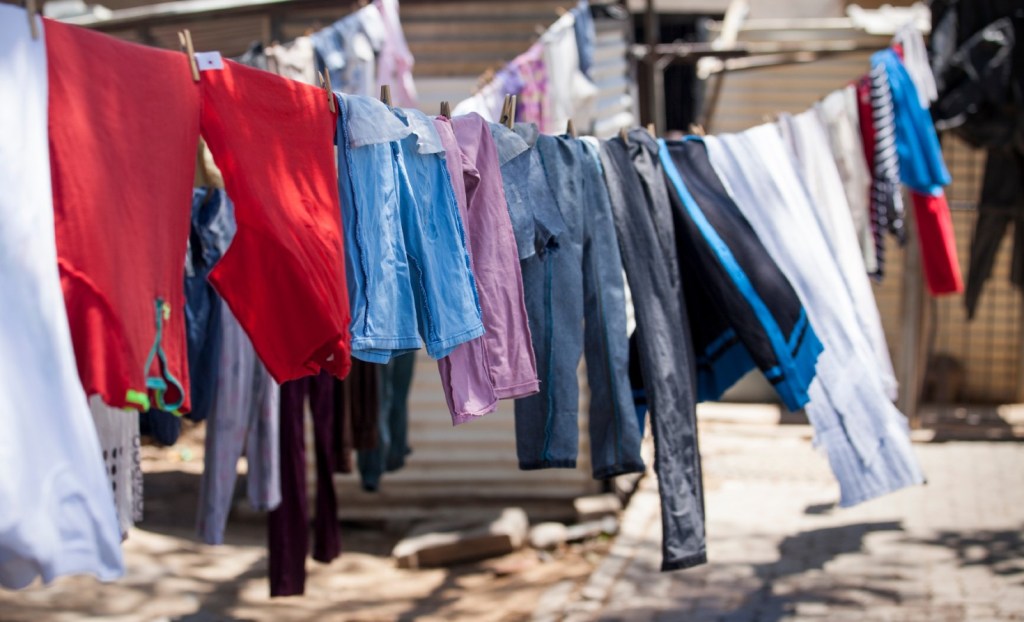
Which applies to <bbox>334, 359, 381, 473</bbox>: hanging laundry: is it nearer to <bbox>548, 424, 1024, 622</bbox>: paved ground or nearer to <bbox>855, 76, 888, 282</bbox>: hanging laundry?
<bbox>548, 424, 1024, 622</bbox>: paved ground

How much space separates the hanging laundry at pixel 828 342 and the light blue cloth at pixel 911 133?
4.67 feet

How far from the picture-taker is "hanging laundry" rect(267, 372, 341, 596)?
4977mm

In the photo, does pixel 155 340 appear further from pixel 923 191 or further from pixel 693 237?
pixel 923 191

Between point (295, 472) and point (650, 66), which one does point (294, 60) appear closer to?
point (295, 472)

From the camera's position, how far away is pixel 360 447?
17.8 feet

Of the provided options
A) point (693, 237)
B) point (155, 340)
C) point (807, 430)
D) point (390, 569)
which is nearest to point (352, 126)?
point (155, 340)

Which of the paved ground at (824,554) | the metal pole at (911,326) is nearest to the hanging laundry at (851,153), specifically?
the paved ground at (824,554)

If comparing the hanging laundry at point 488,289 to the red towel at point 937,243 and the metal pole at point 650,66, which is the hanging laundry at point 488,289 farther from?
the metal pole at point 650,66

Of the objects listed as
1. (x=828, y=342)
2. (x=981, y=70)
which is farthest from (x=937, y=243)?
(x=828, y=342)

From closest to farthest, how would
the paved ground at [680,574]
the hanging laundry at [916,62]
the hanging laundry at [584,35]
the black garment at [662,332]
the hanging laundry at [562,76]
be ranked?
the black garment at [662,332] < the hanging laundry at [916,62] < the paved ground at [680,574] < the hanging laundry at [562,76] < the hanging laundry at [584,35]

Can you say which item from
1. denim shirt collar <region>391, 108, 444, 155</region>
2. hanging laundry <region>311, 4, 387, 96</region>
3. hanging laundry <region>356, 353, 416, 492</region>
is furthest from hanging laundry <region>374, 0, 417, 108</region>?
denim shirt collar <region>391, 108, 444, 155</region>

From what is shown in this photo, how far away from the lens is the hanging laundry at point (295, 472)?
498 centimetres

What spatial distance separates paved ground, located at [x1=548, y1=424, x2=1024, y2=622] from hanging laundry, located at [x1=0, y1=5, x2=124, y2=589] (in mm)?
3872

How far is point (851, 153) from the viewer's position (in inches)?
219
